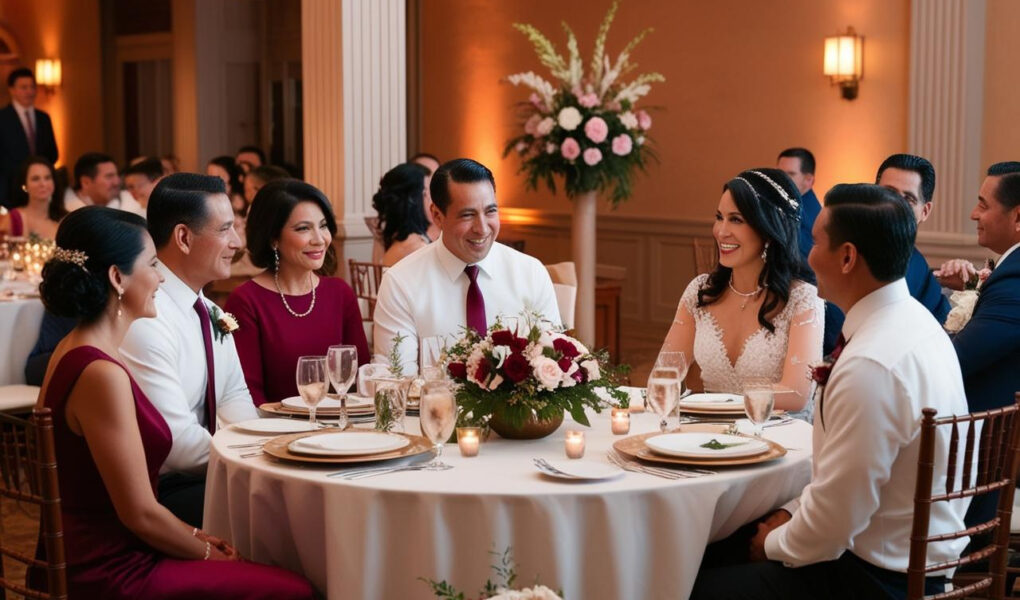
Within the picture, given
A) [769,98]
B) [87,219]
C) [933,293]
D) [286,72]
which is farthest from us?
[286,72]

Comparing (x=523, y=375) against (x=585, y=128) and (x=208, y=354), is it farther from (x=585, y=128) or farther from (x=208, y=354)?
(x=585, y=128)

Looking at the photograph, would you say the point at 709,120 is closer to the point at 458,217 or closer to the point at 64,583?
the point at 458,217

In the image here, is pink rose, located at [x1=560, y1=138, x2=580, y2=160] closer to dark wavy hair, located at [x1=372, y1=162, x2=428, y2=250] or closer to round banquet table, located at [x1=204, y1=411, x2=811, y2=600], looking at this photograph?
dark wavy hair, located at [x1=372, y1=162, x2=428, y2=250]

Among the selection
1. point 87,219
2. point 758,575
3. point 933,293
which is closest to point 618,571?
point 758,575

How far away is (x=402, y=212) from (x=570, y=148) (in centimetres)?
153

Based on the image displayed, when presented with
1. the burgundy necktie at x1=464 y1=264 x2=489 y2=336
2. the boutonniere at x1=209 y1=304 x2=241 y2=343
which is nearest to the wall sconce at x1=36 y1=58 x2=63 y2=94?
the burgundy necktie at x1=464 y1=264 x2=489 y2=336

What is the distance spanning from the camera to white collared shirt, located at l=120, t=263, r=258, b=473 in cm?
324

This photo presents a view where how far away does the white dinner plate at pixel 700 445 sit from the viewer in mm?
2693

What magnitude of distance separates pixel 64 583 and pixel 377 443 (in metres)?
0.73

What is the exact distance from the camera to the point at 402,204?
6.13 m

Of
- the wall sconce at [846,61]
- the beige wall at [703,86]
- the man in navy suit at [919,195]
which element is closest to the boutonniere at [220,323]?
the man in navy suit at [919,195]

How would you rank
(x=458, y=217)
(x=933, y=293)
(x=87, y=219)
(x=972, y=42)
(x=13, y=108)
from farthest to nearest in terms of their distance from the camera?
(x=13, y=108) < (x=972, y=42) < (x=933, y=293) < (x=458, y=217) < (x=87, y=219)

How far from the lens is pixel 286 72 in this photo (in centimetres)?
1307

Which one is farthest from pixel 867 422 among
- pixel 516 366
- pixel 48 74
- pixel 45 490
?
pixel 48 74
